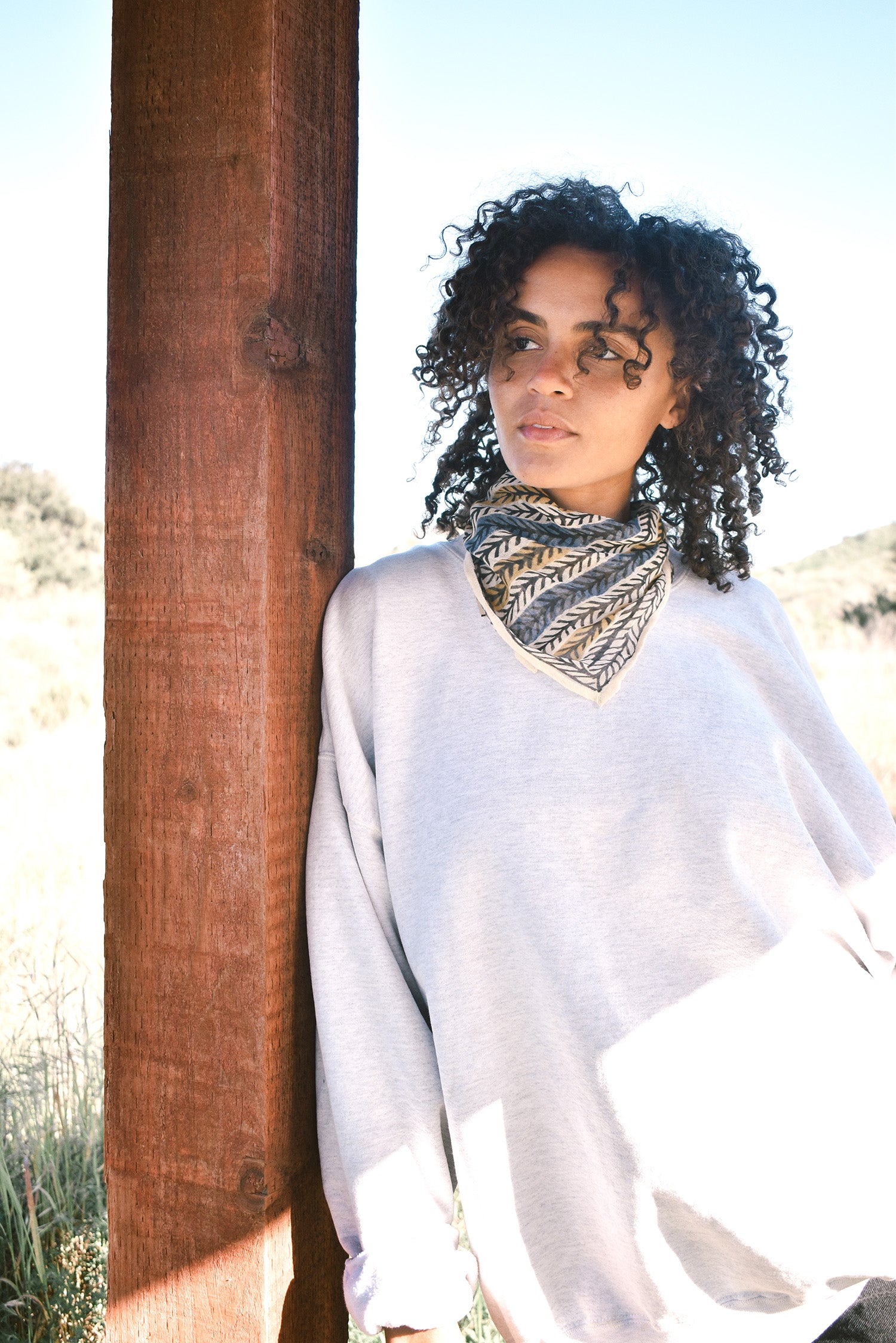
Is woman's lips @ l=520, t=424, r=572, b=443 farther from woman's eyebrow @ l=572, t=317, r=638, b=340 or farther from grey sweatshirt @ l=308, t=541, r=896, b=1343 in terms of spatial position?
grey sweatshirt @ l=308, t=541, r=896, b=1343

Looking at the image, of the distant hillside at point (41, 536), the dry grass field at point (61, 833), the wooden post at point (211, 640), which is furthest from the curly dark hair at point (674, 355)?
the distant hillside at point (41, 536)

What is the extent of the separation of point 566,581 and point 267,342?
0.51 meters

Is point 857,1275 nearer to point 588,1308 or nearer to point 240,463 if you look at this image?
point 588,1308

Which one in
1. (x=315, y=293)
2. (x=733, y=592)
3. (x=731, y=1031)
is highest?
(x=315, y=293)

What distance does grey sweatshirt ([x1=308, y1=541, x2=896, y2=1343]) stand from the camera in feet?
3.47

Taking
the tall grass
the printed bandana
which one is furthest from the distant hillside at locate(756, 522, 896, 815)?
the tall grass

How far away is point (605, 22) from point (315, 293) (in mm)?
1935

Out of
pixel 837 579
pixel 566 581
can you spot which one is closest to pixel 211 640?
pixel 566 581

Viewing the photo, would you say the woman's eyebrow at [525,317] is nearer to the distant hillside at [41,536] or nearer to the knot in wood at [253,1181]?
the knot in wood at [253,1181]

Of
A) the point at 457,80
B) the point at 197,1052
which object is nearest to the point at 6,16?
the point at 457,80

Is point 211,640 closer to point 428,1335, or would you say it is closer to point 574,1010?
point 574,1010

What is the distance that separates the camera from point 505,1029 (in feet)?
3.61

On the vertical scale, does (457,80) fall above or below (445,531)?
above

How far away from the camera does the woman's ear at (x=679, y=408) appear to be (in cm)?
140
